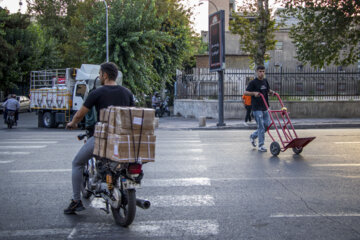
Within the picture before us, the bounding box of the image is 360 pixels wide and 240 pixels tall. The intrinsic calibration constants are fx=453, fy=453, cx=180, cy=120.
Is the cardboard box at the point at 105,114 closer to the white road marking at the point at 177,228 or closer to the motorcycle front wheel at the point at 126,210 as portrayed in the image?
the motorcycle front wheel at the point at 126,210

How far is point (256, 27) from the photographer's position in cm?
2184

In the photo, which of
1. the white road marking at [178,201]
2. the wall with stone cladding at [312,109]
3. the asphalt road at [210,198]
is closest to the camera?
the asphalt road at [210,198]

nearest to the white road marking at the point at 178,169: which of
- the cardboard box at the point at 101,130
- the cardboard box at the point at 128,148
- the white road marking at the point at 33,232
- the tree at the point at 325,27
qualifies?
the cardboard box at the point at 101,130

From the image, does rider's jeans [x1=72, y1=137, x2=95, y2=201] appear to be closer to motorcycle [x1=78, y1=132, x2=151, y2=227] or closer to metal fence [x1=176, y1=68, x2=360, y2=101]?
motorcycle [x1=78, y1=132, x2=151, y2=227]

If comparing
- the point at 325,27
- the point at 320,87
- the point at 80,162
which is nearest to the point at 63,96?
the point at 325,27

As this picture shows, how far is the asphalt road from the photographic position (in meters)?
4.74

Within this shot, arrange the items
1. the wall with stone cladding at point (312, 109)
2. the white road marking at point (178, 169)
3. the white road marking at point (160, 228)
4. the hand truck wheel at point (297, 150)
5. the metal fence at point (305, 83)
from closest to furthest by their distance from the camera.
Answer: the white road marking at point (160, 228), the white road marking at point (178, 169), the hand truck wheel at point (297, 150), the metal fence at point (305, 83), the wall with stone cladding at point (312, 109)

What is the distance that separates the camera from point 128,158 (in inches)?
186

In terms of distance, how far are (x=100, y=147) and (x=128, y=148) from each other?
1.37ft

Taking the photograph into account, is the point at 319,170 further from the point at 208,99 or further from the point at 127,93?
the point at 208,99

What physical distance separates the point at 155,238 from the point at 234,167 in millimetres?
4309

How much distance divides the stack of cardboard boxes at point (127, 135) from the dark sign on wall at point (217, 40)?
1503 centimetres

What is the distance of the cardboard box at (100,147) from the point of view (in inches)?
194

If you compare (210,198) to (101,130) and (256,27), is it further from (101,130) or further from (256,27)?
(256,27)
